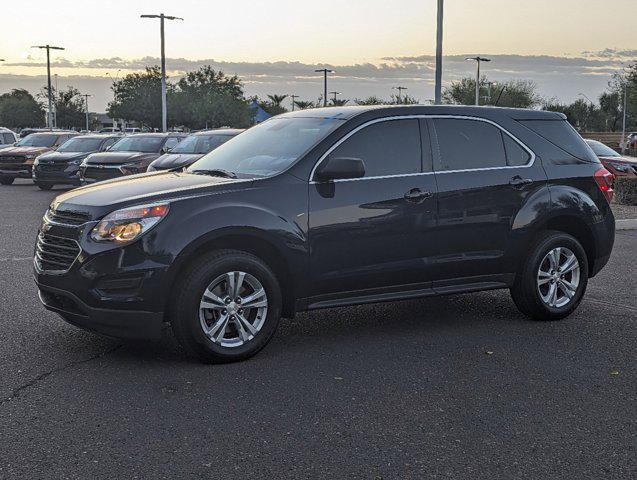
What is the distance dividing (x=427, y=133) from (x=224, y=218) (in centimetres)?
193

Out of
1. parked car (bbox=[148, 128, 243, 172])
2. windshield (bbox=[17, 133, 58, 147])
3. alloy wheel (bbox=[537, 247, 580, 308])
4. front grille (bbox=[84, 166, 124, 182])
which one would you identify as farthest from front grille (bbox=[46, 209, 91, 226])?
windshield (bbox=[17, 133, 58, 147])

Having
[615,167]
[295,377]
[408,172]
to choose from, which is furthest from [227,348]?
[615,167]

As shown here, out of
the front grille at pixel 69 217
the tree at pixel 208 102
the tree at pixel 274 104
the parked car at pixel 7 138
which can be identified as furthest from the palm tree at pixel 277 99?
the front grille at pixel 69 217

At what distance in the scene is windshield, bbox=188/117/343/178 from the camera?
6.35m

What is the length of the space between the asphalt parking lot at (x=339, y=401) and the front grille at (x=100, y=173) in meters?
12.4

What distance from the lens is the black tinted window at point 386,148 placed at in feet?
21.0

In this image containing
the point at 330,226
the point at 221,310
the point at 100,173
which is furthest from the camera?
the point at 100,173

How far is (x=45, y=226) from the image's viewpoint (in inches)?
238

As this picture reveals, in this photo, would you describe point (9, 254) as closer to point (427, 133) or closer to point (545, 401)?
point (427, 133)

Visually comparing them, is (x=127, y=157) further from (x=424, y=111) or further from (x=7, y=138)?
(x=424, y=111)

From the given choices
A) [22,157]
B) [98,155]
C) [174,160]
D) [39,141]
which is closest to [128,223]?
[174,160]

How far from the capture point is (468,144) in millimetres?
6910

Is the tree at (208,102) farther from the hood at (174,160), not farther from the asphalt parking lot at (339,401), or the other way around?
the asphalt parking lot at (339,401)

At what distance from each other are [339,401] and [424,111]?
2.75 meters
